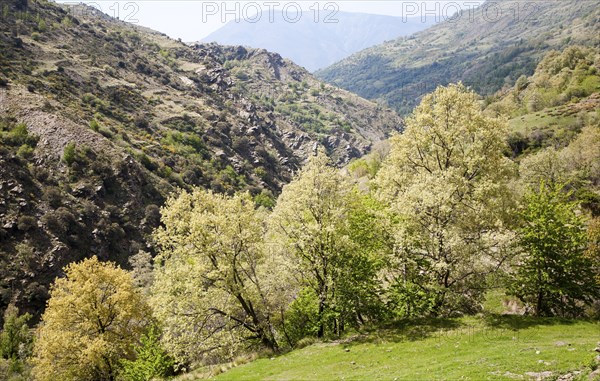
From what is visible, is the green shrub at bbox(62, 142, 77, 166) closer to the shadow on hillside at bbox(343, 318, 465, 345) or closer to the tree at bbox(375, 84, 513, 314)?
the tree at bbox(375, 84, 513, 314)

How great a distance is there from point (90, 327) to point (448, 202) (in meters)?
37.5

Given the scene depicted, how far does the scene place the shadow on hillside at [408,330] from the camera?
25359mm

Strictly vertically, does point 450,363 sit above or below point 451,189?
below

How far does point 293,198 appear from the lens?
1190 inches

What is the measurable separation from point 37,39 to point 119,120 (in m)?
52.6

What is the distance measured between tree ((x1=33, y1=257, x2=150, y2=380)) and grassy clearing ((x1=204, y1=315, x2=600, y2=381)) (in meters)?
21.3

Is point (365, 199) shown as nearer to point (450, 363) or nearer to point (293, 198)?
point (293, 198)

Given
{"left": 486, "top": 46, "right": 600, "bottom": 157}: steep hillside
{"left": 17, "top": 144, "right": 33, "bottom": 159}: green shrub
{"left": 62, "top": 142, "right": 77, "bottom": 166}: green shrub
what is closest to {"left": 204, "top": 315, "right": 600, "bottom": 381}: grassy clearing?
{"left": 486, "top": 46, "right": 600, "bottom": 157}: steep hillside

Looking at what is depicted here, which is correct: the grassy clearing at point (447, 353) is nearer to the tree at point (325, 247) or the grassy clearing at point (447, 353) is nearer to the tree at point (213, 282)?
the tree at point (325, 247)

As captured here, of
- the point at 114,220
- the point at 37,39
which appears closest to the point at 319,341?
the point at 114,220

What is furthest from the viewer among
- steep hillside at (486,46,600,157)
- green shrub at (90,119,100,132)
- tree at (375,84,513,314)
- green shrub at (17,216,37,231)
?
green shrub at (90,119,100,132)

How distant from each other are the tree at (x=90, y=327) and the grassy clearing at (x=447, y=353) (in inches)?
838

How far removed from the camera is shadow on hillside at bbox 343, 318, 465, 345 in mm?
25359

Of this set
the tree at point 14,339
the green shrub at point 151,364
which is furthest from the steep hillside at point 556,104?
the tree at point 14,339
